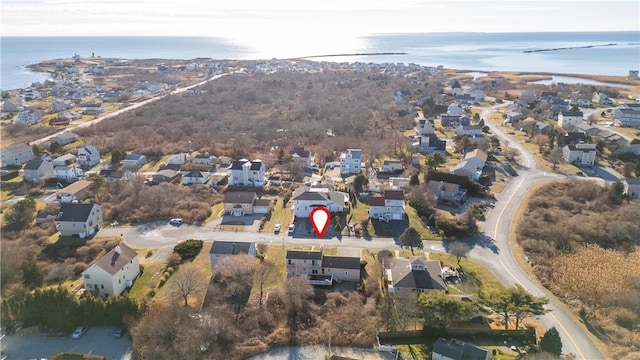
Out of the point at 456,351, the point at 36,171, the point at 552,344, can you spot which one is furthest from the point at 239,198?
the point at 552,344

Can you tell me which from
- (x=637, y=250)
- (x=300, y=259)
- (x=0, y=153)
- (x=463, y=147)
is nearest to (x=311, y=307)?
(x=300, y=259)

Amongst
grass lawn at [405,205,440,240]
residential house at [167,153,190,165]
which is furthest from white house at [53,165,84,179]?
grass lawn at [405,205,440,240]

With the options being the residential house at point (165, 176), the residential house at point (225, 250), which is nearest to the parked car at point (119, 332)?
the residential house at point (225, 250)

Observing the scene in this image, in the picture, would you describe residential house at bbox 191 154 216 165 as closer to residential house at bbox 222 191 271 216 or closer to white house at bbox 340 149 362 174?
residential house at bbox 222 191 271 216

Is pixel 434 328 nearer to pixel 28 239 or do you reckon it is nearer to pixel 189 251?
pixel 189 251

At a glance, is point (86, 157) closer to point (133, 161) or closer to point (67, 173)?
point (67, 173)

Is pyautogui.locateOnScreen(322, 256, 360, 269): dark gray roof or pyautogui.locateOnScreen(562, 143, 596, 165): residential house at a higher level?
pyautogui.locateOnScreen(562, 143, 596, 165): residential house
